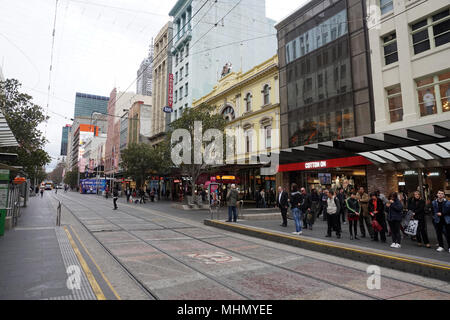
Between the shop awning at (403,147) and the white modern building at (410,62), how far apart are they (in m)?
1.83

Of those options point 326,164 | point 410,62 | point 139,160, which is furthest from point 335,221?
point 139,160

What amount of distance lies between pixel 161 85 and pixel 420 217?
49151mm

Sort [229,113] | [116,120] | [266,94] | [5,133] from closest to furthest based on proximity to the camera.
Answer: [5,133] < [266,94] < [229,113] < [116,120]

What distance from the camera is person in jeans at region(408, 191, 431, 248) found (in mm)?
8500

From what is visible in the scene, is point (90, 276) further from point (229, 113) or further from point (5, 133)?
point (229, 113)

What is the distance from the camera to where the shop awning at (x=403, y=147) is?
1354 cm

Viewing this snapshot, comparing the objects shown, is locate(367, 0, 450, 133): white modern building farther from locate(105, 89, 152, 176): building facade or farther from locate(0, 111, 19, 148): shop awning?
locate(105, 89, 152, 176): building facade

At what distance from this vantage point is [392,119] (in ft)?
58.0

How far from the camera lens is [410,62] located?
1655 centimetres

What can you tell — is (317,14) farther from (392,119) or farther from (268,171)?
(268,171)

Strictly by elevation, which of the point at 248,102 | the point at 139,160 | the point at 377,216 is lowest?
the point at 377,216

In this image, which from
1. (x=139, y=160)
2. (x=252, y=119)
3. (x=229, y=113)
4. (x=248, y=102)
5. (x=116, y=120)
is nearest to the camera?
(x=252, y=119)

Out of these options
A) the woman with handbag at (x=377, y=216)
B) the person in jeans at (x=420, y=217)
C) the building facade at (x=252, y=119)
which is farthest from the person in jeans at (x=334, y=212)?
the building facade at (x=252, y=119)

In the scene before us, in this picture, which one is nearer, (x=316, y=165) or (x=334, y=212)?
(x=334, y=212)
